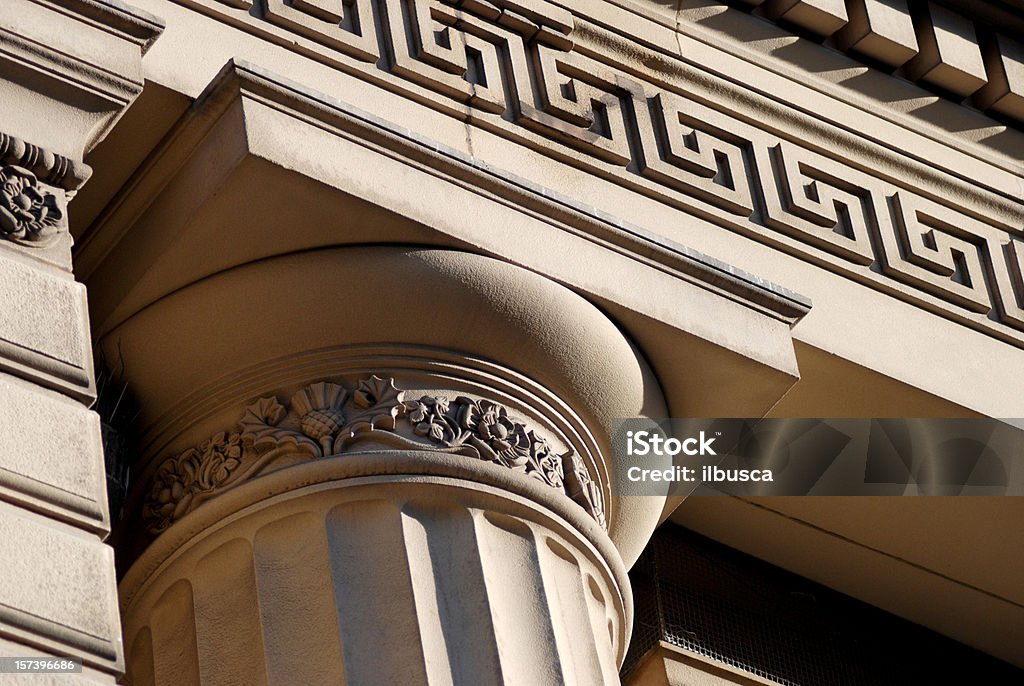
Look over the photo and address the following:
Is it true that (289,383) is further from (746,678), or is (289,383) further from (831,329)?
(746,678)

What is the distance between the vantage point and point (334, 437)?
515 cm

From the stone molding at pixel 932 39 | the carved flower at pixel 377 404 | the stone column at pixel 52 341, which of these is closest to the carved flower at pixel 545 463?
the carved flower at pixel 377 404

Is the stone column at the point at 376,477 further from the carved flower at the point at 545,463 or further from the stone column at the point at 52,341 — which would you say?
the stone column at the point at 52,341

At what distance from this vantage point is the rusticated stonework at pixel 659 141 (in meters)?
5.98

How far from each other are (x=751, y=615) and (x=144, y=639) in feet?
8.88

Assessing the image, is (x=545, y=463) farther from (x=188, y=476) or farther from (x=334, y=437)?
(x=188, y=476)

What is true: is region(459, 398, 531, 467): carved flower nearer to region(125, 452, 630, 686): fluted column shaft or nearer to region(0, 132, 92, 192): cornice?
region(125, 452, 630, 686): fluted column shaft

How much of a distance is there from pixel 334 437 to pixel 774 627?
2608mm

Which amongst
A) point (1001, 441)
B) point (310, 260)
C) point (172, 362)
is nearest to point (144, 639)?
point (172, 362)

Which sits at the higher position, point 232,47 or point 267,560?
point 232,47

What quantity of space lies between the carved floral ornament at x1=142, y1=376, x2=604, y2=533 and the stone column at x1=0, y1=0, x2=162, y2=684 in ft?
2.72

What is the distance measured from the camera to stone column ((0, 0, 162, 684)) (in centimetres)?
388

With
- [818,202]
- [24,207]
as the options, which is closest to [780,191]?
[818,202]

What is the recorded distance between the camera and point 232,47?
5629 mm
